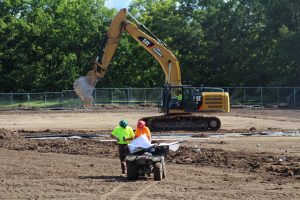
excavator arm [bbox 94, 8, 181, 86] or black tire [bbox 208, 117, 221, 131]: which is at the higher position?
excavator arm [bbox 94, 8, 181, 86]

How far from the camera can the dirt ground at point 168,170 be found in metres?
15.3

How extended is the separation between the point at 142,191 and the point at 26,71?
194 ft

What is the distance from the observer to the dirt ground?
1527 cm

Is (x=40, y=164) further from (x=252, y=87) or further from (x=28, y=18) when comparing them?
(x=28, y=18)

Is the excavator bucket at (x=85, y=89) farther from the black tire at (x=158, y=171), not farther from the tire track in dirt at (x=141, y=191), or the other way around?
the tire track in dirt at (x=141, y=191)

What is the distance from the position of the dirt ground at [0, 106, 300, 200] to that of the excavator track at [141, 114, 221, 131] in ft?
9.99

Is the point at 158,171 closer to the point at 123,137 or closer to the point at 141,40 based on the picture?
the point at 123,137

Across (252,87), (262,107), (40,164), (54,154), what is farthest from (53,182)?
(252,87)

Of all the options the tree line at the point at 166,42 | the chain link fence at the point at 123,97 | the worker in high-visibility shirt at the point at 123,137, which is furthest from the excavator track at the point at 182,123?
the tree line at the point at 166,42

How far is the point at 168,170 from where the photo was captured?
19125 millimetres

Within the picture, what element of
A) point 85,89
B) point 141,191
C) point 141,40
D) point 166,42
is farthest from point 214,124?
point 166,42

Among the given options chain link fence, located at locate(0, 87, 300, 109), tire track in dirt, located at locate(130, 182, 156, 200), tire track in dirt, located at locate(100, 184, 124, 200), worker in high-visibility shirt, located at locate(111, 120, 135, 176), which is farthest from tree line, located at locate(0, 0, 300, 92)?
tire track in dirt, located at locate(100, 184, 124, 200)

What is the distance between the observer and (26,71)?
72.9m

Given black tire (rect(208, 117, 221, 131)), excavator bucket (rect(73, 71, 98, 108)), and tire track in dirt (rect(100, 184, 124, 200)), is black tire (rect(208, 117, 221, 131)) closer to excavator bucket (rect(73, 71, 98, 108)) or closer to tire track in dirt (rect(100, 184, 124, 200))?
excavator bucket (rect(73, 71, 98, 108))
